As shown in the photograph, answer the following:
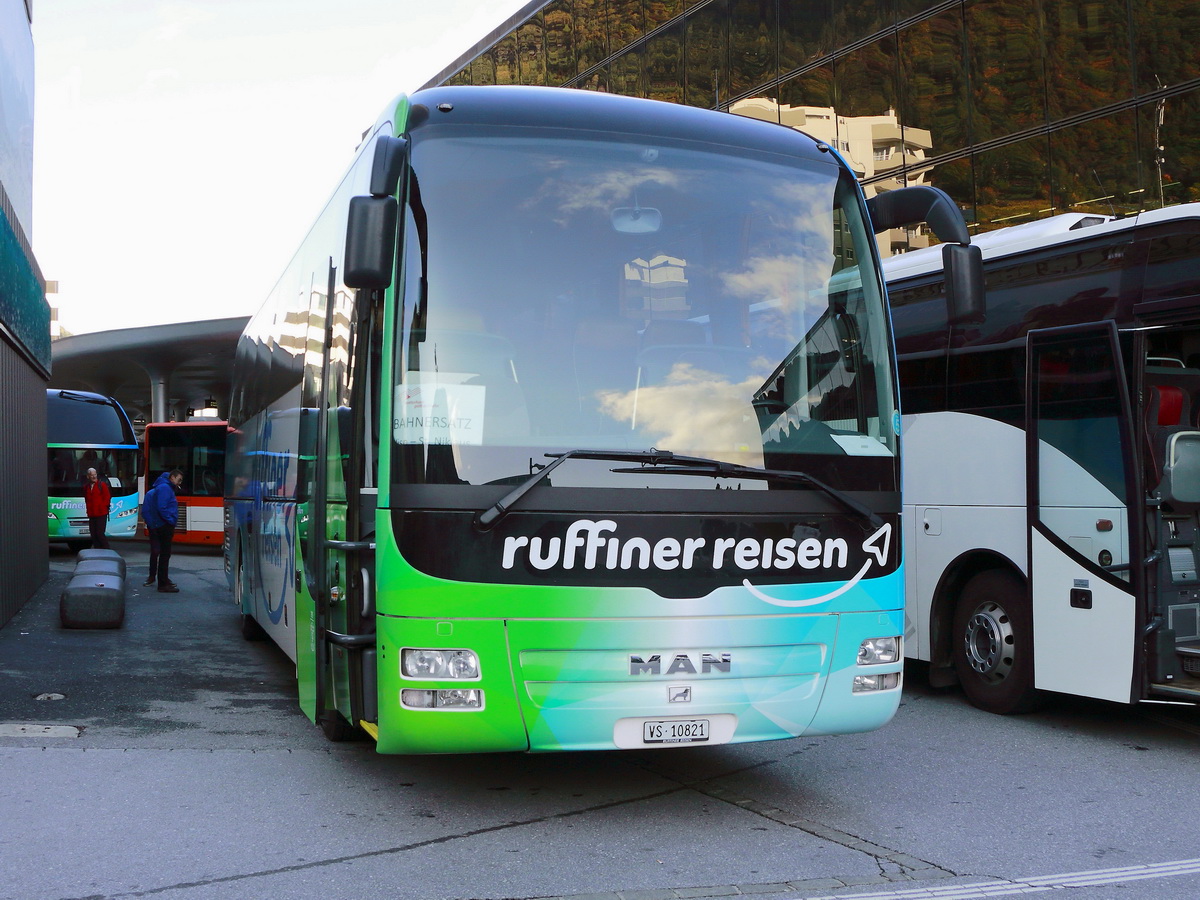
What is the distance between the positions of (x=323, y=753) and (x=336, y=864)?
2373 millimetres

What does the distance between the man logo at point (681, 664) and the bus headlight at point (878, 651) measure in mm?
749

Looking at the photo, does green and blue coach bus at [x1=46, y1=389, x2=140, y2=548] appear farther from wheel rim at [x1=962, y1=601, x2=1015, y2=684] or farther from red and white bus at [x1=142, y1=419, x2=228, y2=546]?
wheel rim at [x1=962, y1=601, x2=1015, y2=684]

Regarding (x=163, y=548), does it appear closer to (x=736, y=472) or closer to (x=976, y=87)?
(x=976, y=87)

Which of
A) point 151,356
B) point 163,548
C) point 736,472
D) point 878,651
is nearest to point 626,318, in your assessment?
point 736,472

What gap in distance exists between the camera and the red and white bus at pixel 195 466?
2855cm

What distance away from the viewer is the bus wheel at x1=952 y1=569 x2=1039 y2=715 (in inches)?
336

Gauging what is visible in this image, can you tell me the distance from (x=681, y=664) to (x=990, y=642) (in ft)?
13.1

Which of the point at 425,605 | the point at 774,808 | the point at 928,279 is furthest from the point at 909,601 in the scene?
the point at 425,605

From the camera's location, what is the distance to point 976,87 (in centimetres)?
1734

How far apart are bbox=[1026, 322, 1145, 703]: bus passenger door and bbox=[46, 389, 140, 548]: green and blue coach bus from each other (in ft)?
66.1

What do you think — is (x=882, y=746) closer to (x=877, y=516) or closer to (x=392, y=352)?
(x=877, y=516)

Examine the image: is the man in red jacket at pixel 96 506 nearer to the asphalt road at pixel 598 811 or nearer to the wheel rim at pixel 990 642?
the asphalt road at pixel 598 811

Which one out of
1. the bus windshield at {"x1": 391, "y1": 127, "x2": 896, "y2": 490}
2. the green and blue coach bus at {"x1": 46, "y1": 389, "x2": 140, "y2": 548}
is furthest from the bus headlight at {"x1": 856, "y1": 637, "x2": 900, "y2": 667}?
the green and blue coach bus at {"x1": 46, "y1": 389, "x2": 140, "y2": 548}

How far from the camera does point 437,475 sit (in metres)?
5.43
